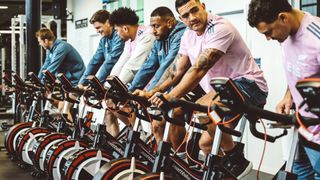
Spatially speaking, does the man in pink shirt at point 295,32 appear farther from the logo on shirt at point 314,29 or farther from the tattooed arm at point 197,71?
the tattooed arm at point 197,71

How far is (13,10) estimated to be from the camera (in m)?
15.9

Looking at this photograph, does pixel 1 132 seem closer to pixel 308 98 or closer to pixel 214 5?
pixel 214 5

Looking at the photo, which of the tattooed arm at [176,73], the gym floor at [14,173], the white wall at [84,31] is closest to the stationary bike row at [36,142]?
the gym floor at [14,173]

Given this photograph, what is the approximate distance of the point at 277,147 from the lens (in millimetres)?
5125

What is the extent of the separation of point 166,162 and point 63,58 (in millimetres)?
3851

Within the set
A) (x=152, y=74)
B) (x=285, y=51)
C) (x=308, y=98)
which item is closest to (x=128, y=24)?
(x=152, y=74)

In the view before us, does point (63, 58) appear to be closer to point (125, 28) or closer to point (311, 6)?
point (125, 28)

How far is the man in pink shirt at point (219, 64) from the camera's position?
10.2 ft

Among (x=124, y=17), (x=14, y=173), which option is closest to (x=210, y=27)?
(x=124, y=17)

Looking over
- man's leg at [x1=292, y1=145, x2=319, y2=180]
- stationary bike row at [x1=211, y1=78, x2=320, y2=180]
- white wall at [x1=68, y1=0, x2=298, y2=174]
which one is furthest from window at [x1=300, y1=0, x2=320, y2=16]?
stationary bike row at [x1=211, y1=78, x2=320, y2=180]

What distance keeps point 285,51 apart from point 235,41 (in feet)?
2.38

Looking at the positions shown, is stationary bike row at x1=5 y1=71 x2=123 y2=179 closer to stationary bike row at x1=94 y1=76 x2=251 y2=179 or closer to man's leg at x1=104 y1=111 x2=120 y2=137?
man's leg at x1=104 y1=111 x2=120 y2=137

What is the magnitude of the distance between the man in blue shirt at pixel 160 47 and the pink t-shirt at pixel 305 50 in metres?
1.58

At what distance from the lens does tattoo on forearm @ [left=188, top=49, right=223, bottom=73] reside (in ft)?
10.1
